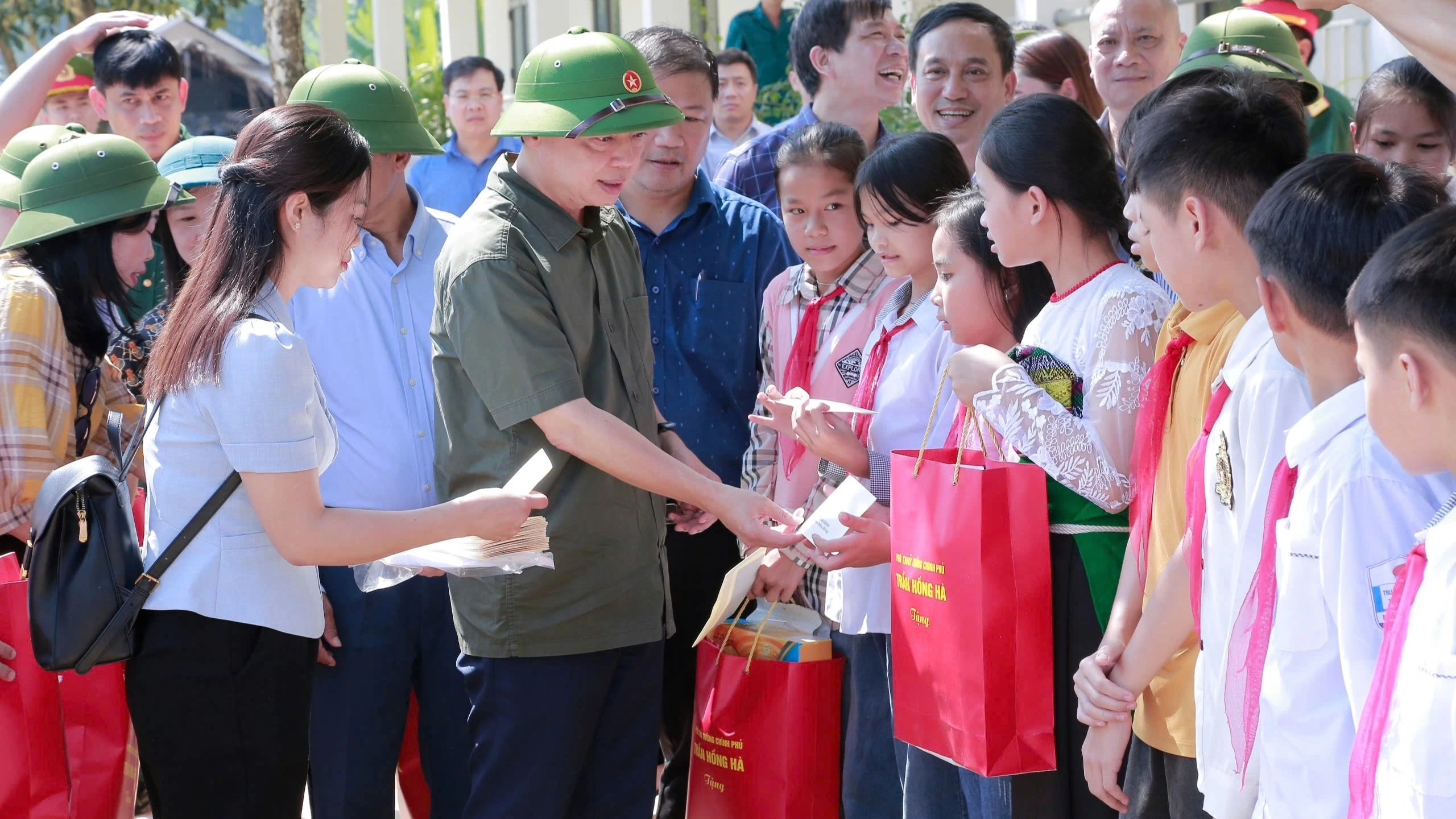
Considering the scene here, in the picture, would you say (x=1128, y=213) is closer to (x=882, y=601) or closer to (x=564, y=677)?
(x=882, y=601)

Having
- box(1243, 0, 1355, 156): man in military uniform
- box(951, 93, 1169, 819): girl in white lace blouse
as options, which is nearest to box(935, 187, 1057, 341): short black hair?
box(951, 93, 1169, 819): girl in white lace blouse

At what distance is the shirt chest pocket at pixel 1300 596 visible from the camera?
59.9 inches

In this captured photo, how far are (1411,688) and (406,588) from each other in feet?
7.58

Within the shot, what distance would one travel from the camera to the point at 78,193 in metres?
2.96

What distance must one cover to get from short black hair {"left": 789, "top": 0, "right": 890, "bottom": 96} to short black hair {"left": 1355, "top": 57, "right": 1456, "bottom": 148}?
1628 millimetres

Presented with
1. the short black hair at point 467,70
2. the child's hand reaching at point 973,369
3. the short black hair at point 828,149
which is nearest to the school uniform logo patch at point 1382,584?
the child's hand reaching at point 973,369

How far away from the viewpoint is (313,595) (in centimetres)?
242

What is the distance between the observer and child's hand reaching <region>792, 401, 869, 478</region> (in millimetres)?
2713

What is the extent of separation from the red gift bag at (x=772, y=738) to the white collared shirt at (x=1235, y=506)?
3.63 ft

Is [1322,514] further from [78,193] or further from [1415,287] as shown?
[78,193]

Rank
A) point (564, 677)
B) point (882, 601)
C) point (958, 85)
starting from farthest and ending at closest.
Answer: point (958, 85)
point (882, 601)
point (564, 677)

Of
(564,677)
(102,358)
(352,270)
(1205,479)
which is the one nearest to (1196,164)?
(1205,479)

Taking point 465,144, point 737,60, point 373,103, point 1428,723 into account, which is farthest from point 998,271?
point 465,144

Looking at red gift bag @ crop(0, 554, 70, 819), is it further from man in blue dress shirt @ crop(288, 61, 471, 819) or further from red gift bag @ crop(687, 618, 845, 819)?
red gift bag @ crop(687, 618, 845, 819)
